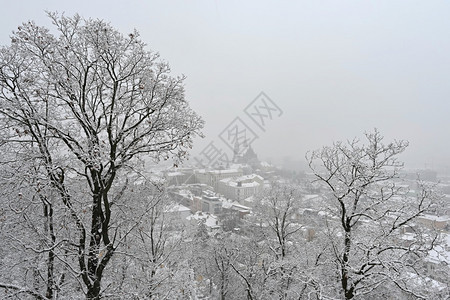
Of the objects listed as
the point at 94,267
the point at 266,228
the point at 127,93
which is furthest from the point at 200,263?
the point at 127,93

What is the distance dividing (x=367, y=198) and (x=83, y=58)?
29.2ft

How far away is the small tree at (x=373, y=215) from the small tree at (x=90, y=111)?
573 cm

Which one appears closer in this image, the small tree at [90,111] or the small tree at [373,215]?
the small tree at [90,111]

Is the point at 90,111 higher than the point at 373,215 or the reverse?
higher

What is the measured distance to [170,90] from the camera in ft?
17.1

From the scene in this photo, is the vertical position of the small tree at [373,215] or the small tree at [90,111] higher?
the small tree at [90,111]

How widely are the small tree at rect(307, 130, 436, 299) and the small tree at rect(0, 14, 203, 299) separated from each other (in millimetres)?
5727

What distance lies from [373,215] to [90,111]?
28.1ft

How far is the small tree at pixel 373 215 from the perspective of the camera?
286 inches

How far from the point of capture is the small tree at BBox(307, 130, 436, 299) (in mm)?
7273

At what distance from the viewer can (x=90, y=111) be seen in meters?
5.21

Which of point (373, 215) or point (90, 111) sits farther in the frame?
point (373, 215)

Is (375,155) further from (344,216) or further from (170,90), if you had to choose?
(170,90)

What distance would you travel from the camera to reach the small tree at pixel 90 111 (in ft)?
14.7
